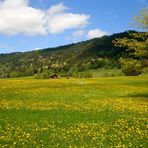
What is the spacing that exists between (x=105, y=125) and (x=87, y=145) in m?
6.37

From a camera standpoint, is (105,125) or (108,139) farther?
(105,125)

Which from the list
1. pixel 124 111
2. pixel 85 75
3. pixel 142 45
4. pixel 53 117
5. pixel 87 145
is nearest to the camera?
pixel 87 145

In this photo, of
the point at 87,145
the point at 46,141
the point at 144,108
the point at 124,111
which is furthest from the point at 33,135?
the point at 144,108

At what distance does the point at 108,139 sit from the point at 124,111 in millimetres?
13115

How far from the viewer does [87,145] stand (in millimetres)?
17000

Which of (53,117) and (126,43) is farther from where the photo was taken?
(126,43)

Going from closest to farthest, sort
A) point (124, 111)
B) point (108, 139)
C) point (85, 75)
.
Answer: point (108, 139)
point (124, 111)
point (85, 75)

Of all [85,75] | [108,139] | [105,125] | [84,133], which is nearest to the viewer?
[108,139]

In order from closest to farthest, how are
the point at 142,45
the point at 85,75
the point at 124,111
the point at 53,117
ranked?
the point at 53,117, the point at 124,111, the point at 142,45, the point at 85,75

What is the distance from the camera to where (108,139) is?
61.5 feet

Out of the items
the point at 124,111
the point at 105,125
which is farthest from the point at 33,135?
the point at 124,111

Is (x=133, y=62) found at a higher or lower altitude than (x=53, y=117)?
higher

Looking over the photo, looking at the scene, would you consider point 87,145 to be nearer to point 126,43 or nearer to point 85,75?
point 126,43

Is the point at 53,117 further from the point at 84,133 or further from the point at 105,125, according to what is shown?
the point at 84,133
